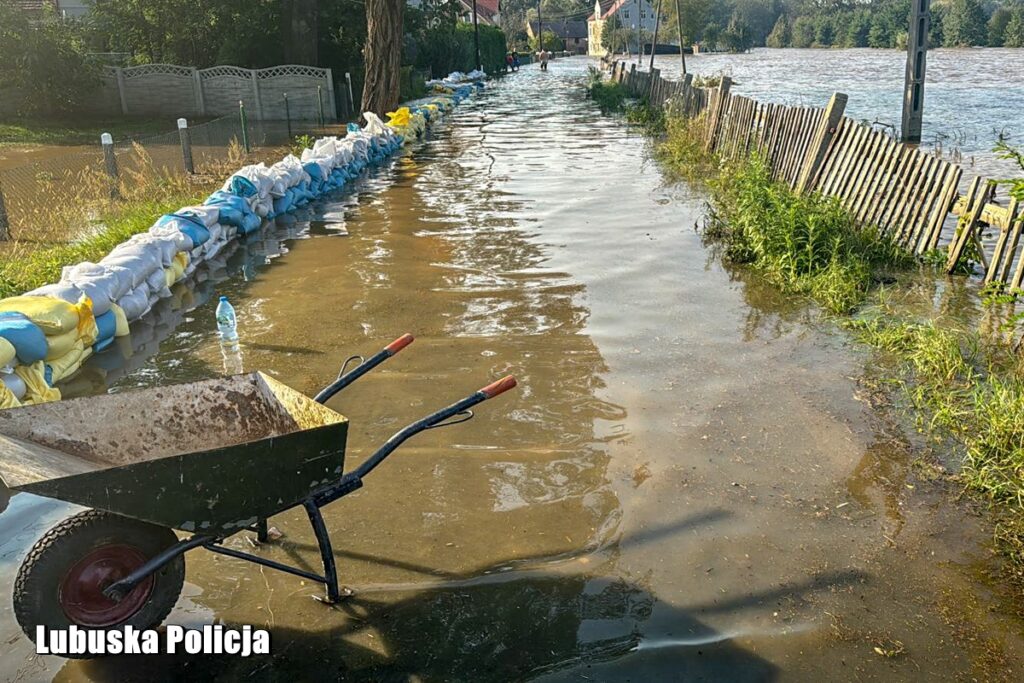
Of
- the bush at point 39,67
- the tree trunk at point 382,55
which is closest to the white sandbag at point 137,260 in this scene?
the tree trunk at point 382,55

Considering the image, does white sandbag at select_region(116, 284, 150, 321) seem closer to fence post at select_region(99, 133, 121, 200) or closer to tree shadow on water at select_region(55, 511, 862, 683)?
tree shadow on water at select_region(55, 511, 862, 683)

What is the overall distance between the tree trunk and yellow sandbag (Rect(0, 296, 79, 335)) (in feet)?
53.6

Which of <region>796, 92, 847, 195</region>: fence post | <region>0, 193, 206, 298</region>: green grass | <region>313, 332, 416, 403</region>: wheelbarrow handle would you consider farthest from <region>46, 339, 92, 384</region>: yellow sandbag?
<region>796, 92, 847, 195</region>: fence post

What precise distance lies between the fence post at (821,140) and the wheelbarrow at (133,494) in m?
7.93

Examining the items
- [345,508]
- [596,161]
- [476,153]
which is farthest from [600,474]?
[476,153]

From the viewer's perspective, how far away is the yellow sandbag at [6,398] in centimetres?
472

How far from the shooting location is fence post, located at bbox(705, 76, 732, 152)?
14.8 meters

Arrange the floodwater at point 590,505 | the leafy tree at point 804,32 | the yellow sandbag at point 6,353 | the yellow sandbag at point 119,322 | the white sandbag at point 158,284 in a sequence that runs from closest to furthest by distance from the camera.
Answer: the floodwater at point 590,505 → the yellow sandbag at point 6,353 → the yellow sandbag at point 119,322 → the white sandbag at point 158,284 → the leafy tree at point 804,32

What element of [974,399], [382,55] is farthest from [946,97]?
[974,399]

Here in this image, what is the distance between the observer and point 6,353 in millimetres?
4902

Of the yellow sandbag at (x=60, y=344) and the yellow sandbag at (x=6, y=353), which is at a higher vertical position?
the yellow sandbag at (x=6, y=353)

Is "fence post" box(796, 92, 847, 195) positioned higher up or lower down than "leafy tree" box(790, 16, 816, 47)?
lower down

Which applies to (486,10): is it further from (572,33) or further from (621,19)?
(572,33)

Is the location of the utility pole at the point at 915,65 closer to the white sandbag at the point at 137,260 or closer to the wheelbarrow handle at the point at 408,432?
the white sandbag at the point at 137,260
